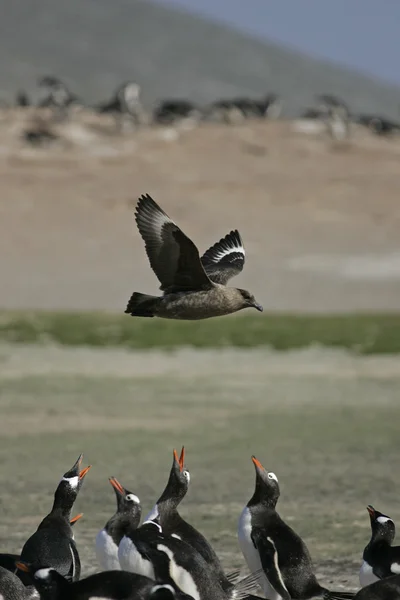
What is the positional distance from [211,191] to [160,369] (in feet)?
79.4

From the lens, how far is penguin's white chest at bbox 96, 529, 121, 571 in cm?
845

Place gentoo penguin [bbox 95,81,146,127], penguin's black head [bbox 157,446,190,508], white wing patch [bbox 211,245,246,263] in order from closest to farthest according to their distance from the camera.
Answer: penguin's black head [bbox 157,446,190,508] → white wing patch [bbox 211,245,246,263] → gentoo penguin [bbox 95,81,146,127]

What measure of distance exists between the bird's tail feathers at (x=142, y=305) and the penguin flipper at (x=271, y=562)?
69.4 inches

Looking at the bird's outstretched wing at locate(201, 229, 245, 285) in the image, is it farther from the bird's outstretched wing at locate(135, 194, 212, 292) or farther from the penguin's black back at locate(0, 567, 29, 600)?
the penguin's black back at locate(0, 567, 29, 600)

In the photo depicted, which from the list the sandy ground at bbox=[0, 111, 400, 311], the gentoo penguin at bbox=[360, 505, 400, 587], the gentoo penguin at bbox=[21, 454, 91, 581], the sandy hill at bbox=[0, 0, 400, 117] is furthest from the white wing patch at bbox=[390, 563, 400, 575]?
the sandy hill at bbox=[0, 0, 400, 117]

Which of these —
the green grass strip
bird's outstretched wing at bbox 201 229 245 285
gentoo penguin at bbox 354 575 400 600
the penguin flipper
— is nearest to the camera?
gentoo penguin at bbox 354 575 400 600

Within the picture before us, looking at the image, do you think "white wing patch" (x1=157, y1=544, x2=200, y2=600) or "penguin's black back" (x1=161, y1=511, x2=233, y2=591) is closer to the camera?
"white wing patch" (x1=157, y1=544, x2=200, y2=600)

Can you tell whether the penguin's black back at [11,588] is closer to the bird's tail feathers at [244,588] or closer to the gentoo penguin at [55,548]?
the gentoo penguin at [55,548]

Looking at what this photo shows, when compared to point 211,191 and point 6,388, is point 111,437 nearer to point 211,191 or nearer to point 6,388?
point 6,388

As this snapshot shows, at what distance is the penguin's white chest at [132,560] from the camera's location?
7523 mm

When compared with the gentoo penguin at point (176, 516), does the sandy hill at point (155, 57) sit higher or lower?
higher

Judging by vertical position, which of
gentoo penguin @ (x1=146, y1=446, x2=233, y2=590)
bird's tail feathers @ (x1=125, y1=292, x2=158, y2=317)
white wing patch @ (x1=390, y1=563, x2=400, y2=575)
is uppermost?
bird's tail feathers @ (x1=125, y1=292, x2=158, y2=317)

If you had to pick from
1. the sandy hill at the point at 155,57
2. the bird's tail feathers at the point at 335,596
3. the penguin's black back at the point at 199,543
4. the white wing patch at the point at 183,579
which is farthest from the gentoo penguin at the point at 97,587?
the sandy hill at the point at 155,57

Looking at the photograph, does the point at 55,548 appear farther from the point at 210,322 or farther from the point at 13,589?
the point at 210,322
